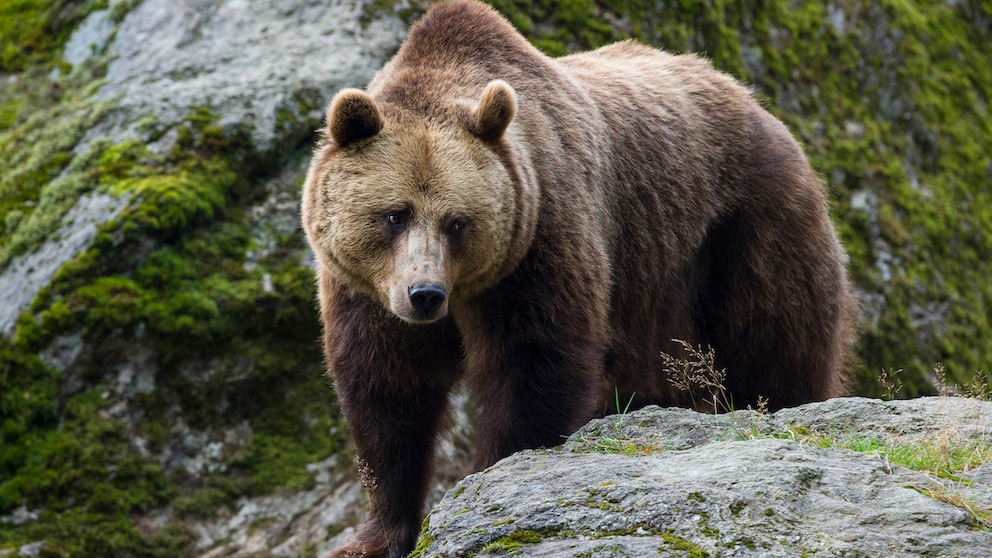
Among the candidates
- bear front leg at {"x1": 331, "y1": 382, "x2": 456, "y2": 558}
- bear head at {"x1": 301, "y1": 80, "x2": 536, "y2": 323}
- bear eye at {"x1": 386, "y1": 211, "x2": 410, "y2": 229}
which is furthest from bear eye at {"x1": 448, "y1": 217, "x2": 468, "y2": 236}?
bear front leg at {"x1": 331, "y1": 382, "x2": 456, "y2": 558}

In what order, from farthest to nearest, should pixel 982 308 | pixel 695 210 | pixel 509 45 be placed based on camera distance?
pixel 982 308 < pixel 695 210 < pixel 509 45

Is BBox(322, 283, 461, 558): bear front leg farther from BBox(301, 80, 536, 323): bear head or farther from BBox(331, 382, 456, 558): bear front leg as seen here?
BBox(301, 80, 536, 323): bear head

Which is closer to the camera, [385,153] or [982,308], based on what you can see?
[385,153]

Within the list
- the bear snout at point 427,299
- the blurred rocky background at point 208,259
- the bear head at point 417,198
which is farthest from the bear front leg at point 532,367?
the blurred rocky background at point 208,259

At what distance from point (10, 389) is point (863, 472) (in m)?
5.98

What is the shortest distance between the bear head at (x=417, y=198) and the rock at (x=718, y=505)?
1101mm

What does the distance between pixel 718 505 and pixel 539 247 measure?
211 centimetres

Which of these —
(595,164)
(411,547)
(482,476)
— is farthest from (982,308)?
(482,476)

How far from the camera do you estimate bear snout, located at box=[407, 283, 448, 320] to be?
4.92 m

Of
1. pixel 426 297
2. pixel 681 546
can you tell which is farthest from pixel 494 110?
pixel 681 546

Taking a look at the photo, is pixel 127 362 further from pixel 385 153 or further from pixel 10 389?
pixel 385 153

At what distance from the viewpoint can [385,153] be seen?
530 cm

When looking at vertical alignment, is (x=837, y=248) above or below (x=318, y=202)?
below

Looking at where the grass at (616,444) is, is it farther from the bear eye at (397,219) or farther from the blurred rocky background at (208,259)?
the blurred rocky background at (208,259)
